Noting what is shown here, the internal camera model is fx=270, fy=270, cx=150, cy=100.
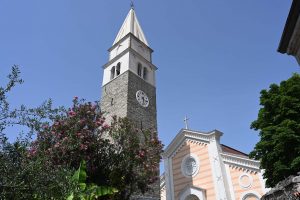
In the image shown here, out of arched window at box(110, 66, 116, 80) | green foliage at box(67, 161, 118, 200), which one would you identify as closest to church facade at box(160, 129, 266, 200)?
arched window at box(110, 66, 116, 80)

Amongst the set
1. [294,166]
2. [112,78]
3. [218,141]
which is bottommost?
[294,166]

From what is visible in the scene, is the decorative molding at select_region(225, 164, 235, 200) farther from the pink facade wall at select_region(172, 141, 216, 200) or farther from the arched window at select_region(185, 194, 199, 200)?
the arched window at select_region(185, 194, 199, 200)

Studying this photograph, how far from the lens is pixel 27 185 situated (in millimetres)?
5418

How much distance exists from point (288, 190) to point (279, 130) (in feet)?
27.4

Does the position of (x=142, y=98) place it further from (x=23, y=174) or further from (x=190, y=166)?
(x=23, y=174)

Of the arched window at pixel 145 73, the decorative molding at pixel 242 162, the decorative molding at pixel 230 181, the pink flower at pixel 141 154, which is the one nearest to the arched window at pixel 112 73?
the arched window at pixel 145 73

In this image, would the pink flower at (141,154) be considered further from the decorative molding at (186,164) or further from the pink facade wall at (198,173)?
the decorative molding at (186,164)

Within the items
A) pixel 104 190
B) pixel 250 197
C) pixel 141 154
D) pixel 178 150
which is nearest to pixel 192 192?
pixel 178 150

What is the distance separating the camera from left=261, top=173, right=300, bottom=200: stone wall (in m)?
5.21

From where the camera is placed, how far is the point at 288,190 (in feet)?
18.2

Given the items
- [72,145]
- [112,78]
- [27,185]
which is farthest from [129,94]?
[27,185]

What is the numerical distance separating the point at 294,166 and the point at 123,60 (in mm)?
18917

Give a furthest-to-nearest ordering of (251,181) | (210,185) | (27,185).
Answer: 1. (210,185)
2. (251,181)
3. (27,185)

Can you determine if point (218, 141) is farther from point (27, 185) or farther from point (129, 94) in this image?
point (27, 185)
